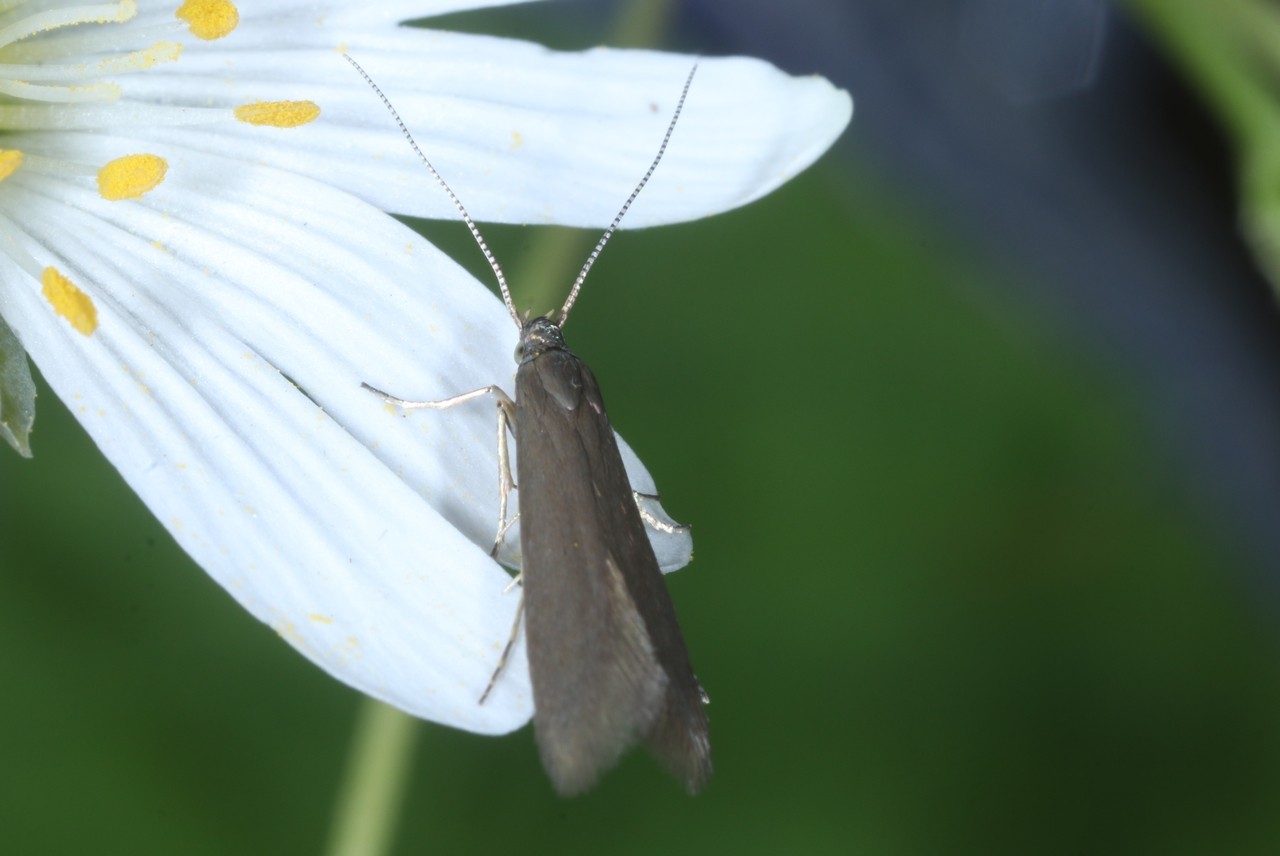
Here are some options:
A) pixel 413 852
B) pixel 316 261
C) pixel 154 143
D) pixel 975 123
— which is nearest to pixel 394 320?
pixel 316 261

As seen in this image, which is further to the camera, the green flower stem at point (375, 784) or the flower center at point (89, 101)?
the green flower stem at point (375, 784)

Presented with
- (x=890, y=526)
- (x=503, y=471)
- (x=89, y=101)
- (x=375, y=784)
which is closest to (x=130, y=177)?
(x=89, y=101)

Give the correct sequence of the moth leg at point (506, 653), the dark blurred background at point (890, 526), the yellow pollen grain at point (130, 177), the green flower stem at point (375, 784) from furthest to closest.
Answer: the dark blurred background at point (890, 526)
the green flower stem at point (375, 784)
the yellow pollen grain at point (130, 177)
the moth leg at point (506, 653)

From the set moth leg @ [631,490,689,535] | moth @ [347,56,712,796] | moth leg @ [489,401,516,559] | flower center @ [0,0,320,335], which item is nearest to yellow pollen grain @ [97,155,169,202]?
flower center @ [0,0,320,335]

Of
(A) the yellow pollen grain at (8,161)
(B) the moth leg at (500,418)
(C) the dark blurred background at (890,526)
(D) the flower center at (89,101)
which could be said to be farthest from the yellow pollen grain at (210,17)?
(C) the dark blurred background at (890,526)

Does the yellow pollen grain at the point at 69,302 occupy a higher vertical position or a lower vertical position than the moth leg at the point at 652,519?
higher

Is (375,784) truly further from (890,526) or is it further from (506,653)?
(890,526)

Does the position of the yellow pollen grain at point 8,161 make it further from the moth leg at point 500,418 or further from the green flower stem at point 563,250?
the green flower stem at point 563,250

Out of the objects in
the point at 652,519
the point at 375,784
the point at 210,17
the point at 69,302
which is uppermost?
the point at 210,17
